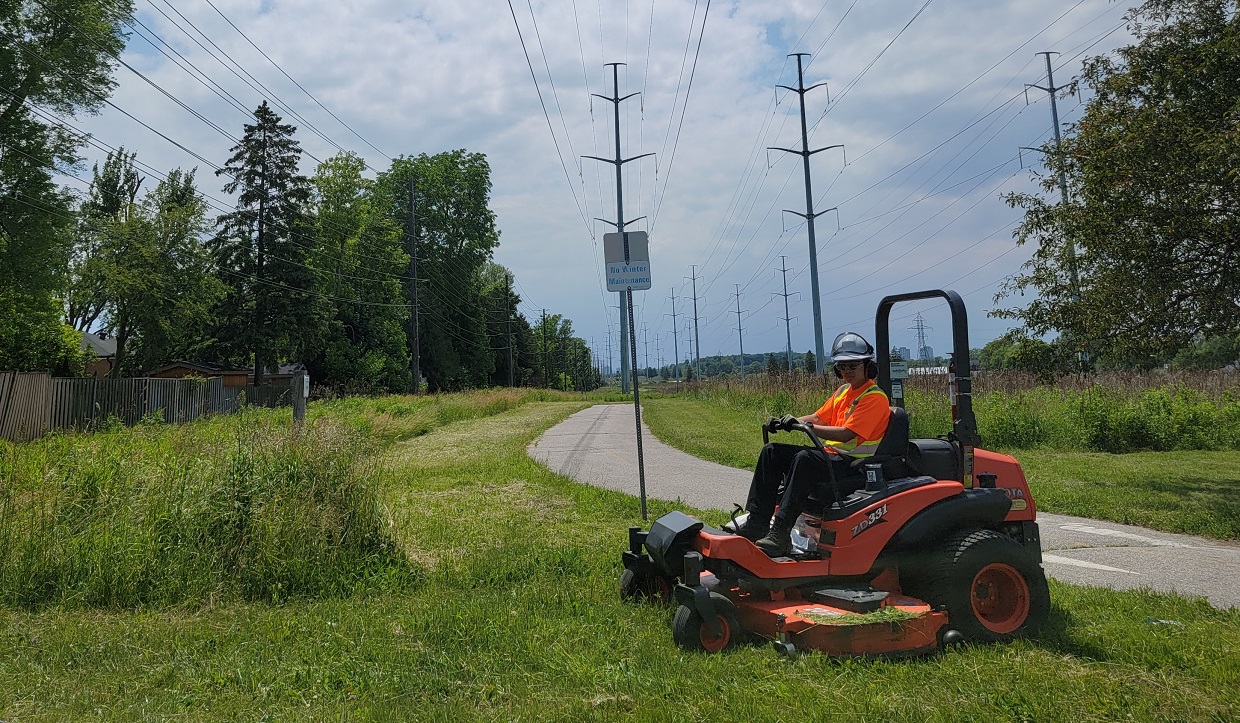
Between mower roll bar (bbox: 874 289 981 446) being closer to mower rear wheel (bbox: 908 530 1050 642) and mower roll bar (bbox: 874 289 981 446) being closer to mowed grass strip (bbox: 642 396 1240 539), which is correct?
mower rear wheel (bbox: 908 530 1050 642)

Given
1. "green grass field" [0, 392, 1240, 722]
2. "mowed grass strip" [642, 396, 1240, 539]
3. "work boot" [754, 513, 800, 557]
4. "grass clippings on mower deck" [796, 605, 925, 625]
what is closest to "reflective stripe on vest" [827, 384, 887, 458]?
"work boot" [754, 513, 800, 557]

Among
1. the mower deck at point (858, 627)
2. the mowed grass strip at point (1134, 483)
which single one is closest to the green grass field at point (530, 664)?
the mower deck at point (858, 627)

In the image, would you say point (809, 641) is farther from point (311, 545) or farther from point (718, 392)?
point (718, 392)

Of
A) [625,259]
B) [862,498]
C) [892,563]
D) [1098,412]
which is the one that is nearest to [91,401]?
[625,259]

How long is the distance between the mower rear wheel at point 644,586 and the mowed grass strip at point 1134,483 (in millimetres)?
6734

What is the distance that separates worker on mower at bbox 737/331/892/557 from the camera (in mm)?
5113

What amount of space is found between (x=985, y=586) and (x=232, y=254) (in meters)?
46.8

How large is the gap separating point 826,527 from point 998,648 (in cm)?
116

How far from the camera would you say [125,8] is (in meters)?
33.2

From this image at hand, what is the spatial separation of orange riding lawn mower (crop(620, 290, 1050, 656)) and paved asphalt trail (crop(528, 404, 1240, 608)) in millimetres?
2014

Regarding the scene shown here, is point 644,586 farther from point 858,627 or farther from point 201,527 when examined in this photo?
point 201,527

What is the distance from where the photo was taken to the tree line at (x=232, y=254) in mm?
31531

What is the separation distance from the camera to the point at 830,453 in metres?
5.21

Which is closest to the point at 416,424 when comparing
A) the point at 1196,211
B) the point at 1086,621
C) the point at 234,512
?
the point at 234,512
